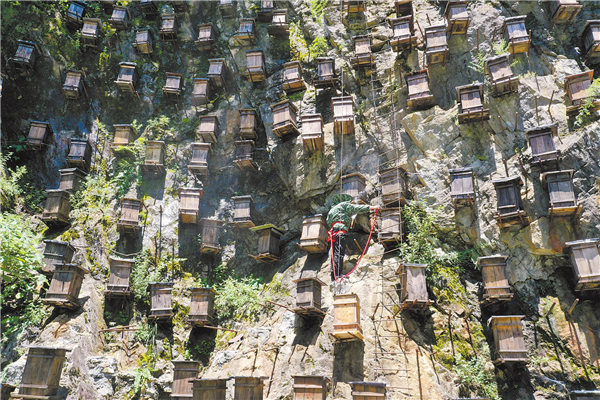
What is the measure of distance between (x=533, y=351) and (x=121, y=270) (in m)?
16.3

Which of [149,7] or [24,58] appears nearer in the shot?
[24,58]

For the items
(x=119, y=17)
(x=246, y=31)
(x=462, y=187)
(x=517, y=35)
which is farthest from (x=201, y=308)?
(x=119, y=17)

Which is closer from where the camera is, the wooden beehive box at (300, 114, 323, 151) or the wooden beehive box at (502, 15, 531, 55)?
the wooden beehive box at (502, 15, 531, 55)

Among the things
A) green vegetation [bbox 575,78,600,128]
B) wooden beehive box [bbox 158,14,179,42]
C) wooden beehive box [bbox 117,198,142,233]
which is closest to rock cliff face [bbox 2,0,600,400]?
green vegetation [bbox 575,78,600,128]

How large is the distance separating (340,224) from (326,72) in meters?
8.09

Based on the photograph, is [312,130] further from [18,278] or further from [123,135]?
[18,278]

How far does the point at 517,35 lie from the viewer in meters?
20.6

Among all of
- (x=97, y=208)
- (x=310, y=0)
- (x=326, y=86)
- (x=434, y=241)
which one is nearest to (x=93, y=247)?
(x=97, y=208)

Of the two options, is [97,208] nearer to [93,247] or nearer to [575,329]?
[93,247]

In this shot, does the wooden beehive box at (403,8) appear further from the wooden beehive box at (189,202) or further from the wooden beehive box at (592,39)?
the wooden beehive box at (189,202)

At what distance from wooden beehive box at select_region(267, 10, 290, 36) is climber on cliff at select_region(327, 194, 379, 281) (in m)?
11.3

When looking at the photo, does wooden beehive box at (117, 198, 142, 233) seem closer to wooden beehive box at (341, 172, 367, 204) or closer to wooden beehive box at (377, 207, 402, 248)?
wooden beehive box at (341, 172, 367, 204)

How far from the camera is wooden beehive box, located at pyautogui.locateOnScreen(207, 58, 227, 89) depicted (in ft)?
84.4

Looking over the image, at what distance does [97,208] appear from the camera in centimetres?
2344
